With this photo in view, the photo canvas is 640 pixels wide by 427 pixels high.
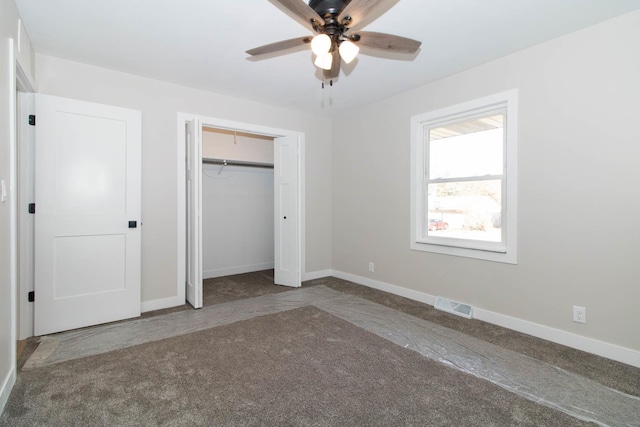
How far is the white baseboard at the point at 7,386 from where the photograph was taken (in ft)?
5.96

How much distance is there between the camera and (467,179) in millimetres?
3436

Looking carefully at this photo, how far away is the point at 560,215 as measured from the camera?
2703 millimetres

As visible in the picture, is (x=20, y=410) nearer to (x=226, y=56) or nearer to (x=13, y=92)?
(x=13, y=92)

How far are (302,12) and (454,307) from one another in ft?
10.3

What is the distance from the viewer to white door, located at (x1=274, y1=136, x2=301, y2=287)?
4477 millimetres

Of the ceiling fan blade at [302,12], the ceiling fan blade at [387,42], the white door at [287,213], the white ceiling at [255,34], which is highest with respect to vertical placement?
the white ceiling at [255,34]

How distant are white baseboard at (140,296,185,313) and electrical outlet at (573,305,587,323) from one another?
12.8ft

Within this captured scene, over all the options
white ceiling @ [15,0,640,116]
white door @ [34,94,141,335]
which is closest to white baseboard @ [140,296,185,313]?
white door @ [34,94,141,335]

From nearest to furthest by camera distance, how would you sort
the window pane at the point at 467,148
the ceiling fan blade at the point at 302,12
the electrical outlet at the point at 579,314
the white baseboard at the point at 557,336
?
the ceiling fan blade at the point at 302,12
the white baseboard at the point at 557,336
the electrical outlet at the point at 579,314
the window pane at the point at 467,148

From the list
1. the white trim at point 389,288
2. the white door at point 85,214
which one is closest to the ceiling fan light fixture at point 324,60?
the white door at point 85,214

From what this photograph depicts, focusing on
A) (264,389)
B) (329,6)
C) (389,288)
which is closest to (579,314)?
(389,288)

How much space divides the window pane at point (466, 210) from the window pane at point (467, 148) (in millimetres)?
134

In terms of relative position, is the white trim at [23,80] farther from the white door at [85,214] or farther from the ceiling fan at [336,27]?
the ceiling fan at [336,27]

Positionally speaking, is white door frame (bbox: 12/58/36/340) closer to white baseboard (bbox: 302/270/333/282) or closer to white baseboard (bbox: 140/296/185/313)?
white baseboard (bbox: 140/296/185/313)
